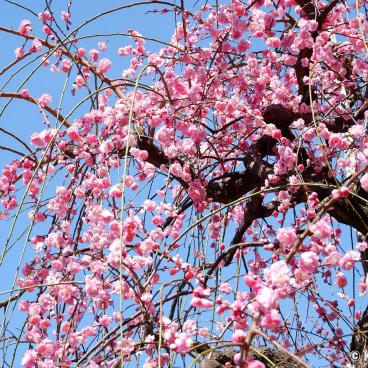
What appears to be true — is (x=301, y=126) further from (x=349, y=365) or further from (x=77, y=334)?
(x=77, y=334)

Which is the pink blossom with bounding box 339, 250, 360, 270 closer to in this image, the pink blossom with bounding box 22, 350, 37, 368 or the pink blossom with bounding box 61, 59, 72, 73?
the pink blossom with bounding box 22, 350, 37, 368

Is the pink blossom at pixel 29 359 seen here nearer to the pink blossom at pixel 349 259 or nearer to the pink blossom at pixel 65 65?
the pink blossom at pixel 349 259

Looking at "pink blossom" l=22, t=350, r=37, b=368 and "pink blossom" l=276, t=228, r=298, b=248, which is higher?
"pink blossom" l=22, t=350, r=37, b=368

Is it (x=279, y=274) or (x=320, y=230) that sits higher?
(x=320, y=230)

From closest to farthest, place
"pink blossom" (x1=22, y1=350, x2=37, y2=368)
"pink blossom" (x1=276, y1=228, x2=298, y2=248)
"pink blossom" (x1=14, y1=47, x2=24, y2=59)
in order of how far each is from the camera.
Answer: "pink blossom" (x1=276, y1=228, x2=298, y2=248) → "pink blossom" (x1=22, y1=350, x2=37, y2=368) → "pink blossom" (x1=14, y1=47, x2=24, y2=59)

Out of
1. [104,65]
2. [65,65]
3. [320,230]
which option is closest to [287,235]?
[320,230]

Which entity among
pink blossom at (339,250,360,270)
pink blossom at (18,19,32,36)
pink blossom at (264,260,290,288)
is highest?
pink blossom at (18,19,32,36)

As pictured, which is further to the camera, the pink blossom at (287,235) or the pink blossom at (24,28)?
the pink blossom at (24,28)

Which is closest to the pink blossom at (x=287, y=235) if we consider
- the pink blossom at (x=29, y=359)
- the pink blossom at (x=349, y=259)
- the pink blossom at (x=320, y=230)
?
the pink blossom at (x=320, y=230)

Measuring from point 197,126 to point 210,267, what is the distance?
0.68 metres

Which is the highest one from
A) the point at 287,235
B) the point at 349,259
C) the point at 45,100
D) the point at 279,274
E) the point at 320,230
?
the point at 45,100

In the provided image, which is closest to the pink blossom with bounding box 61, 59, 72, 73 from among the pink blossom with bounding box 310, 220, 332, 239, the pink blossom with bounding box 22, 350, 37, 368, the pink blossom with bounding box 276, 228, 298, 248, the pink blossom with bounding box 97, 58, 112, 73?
the pink blossom with bounding box 97, 58, 112, 73

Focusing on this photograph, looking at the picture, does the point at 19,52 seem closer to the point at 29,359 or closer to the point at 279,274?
the point at 29,359

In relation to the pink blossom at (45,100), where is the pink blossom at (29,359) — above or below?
below
